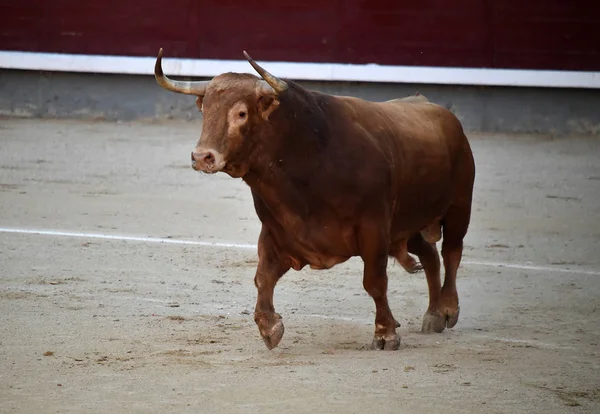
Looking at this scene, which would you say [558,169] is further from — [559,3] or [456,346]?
[456,346]

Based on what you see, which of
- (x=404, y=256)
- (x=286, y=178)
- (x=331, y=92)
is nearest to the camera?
(x=286, y=178)

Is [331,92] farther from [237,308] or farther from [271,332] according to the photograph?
[271,332]

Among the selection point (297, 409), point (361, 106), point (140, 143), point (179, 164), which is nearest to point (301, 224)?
point (361, 106)

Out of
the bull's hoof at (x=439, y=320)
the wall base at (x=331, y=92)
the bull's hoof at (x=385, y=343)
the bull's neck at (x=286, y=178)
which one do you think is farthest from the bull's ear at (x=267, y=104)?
the wall base at (x=331, y=92)

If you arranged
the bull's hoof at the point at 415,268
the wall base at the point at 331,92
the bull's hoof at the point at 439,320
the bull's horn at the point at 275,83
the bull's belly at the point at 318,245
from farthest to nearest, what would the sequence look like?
1. the wall base at the point at 331,92
2. the bull's hoof at the point at 415,268
3. the bull's hoof at the point at 439,320
4. the bull's belly at the point at 318,245
5. the bull's horn at the point at 275,83

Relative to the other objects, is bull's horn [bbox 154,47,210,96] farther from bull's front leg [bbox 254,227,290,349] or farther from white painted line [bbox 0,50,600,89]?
white painted line [bbox 0,50,600,89]

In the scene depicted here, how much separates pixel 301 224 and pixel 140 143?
18.5ft

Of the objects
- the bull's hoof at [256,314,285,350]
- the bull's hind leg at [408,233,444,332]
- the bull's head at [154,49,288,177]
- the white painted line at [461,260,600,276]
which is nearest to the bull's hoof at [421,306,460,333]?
the bull's hind leg at [408,233,444,332]

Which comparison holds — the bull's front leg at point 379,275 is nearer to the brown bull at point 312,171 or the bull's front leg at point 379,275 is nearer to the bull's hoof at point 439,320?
the brown bull at point 312,171

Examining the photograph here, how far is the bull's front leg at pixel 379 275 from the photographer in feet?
13.2

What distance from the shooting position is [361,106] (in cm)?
433

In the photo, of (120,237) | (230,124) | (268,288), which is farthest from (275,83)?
(120,237)

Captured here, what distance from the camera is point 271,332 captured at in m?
3.98

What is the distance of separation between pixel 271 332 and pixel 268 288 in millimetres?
198
